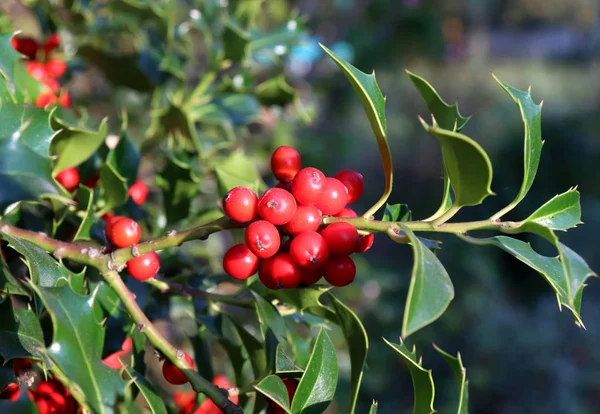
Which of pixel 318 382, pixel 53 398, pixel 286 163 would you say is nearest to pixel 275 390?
pixel 318 382

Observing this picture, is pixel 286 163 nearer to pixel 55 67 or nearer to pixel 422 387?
pixel 422 387

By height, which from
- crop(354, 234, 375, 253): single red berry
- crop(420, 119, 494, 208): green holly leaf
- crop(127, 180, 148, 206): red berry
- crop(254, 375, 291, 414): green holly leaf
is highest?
crop(420, 119, 494, 208): green holly leaf

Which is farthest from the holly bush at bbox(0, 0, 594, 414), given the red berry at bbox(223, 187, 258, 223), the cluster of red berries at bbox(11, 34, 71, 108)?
the cluster of red berries at bbox(11, 34, 71, 108)

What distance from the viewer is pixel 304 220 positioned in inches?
26.3

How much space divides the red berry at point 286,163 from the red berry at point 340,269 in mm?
123

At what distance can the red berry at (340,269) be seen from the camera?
0.68 meters

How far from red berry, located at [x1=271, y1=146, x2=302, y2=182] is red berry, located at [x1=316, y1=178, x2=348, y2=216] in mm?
61

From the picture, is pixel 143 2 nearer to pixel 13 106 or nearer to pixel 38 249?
pixel 13 106

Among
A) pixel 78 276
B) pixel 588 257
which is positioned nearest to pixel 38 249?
pixel 78 276

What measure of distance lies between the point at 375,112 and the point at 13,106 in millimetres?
468

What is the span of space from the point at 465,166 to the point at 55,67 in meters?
1.10

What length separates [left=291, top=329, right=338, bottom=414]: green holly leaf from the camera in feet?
2.21

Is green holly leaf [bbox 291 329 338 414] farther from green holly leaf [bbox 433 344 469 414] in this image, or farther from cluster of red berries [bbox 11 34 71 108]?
cluster of red berries [bbox 11 34 71 108]

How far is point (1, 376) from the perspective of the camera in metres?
0.73
